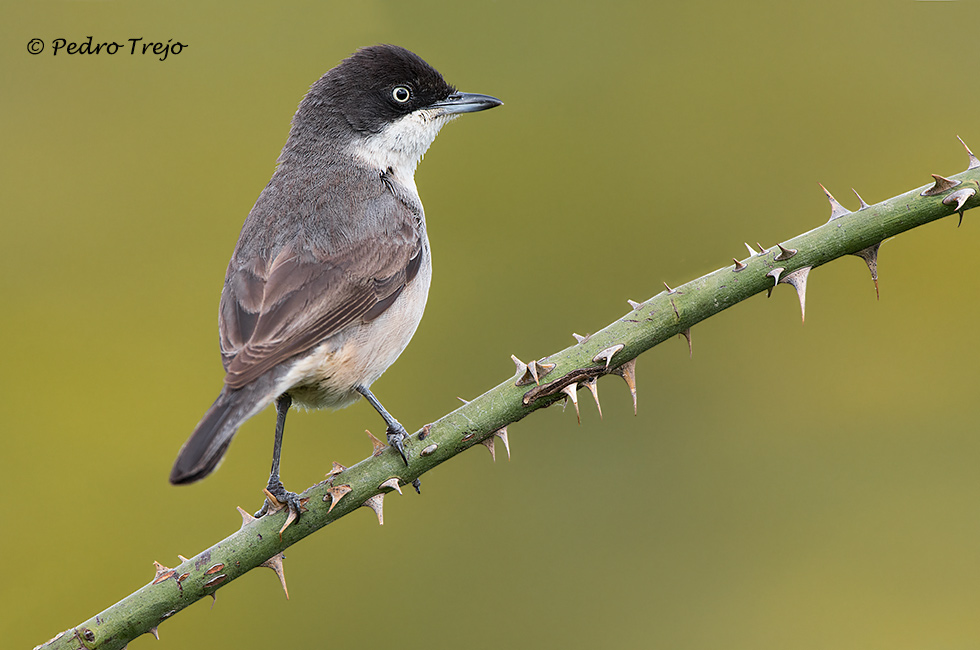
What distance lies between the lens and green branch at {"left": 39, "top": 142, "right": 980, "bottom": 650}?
262 centimetres

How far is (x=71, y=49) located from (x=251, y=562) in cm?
555

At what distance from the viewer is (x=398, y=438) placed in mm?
3283

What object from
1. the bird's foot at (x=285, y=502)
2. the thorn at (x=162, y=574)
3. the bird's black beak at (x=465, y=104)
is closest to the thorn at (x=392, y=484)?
the bird's foot at (x=285, y=502)

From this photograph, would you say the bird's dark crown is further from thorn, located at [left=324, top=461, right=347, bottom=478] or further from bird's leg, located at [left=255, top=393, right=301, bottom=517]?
thorn, located at [left=324, top=461, right=347, bottom=478]

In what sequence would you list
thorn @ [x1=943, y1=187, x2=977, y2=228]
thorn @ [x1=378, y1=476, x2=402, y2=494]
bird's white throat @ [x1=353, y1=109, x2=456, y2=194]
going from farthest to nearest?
bird's white throat @ [x1=353, y1=109, x2=456, y2=194] → thorn @ [x1=378, y1=476, x2=402, y2=494] → thorn @ [x1=943, y1=187, x2=977, y2=228]

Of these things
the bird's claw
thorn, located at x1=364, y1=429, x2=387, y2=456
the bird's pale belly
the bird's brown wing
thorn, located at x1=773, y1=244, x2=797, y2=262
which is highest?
the bird's brown wing

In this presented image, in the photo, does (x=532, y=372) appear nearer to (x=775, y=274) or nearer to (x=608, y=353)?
(x=608, y=353)

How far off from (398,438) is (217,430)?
667 mm

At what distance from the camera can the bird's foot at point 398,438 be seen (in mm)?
2889

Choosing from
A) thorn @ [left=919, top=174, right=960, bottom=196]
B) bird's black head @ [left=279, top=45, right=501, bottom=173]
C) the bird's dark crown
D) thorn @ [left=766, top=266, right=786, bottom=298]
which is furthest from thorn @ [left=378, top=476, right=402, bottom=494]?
the bird's dark crown

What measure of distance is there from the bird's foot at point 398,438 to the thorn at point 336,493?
209 mm

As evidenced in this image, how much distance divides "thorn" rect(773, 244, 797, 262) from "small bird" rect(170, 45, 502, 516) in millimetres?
1353

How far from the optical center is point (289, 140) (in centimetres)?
495

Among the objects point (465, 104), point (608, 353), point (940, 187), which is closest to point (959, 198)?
point (940, 187)
